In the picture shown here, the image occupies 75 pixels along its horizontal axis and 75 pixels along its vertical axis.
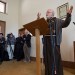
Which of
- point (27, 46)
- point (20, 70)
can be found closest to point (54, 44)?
point (20, 70)

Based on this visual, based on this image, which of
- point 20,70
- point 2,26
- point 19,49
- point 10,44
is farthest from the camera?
point 2,26

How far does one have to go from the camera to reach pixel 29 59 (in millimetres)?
5648

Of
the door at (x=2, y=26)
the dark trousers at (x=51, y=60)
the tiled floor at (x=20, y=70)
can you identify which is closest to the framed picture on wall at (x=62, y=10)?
the tiled floor at (x=20, y=70)

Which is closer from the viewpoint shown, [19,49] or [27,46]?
[27,46]

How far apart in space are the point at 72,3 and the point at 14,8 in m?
3.88

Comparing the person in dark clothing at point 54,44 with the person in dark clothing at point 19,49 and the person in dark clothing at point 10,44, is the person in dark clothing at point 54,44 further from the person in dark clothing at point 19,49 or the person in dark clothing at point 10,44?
the person in dark clothing at point 10,44

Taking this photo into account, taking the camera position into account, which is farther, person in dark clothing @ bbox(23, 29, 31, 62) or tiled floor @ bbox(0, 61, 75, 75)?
person in dark clothing @ bbox(23, 29, 31, 62)

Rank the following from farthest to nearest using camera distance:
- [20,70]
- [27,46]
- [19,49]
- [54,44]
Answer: [19,49] < [27,46] < [20,70] < [54,44]

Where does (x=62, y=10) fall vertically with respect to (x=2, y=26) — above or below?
above

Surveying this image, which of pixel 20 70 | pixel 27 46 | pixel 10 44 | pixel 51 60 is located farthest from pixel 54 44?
pixel 10 44

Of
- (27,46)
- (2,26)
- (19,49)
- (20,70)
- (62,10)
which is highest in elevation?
(62,10)

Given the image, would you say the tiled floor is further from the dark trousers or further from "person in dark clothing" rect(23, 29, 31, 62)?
"person in dark clothing" rect(23, 29, 31, 62)

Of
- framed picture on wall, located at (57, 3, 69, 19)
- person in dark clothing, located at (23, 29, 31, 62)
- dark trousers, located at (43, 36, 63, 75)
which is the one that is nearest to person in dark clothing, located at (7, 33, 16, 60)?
person in dark clothing, located at (23, 29, 31, 62)

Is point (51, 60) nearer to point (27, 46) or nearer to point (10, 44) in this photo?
point (27, 46)
